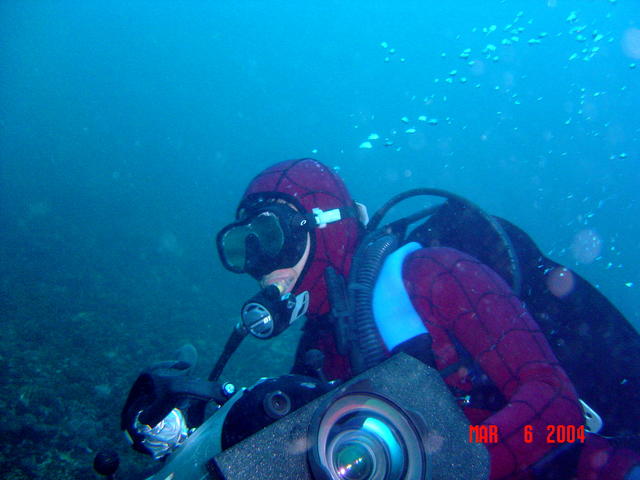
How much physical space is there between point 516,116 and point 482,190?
32179 mm

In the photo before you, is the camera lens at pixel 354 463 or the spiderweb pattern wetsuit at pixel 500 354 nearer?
the camera lens at pixel 354 463

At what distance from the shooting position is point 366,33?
471 ft

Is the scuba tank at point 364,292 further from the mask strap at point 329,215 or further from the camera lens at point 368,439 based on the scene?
the camera lens at point 368,439

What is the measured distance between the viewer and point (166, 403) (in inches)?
67.2

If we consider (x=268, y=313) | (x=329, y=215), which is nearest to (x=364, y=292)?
(x=268, y=313)

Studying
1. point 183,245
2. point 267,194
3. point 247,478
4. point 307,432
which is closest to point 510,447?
point 307,432

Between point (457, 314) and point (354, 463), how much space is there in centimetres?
133

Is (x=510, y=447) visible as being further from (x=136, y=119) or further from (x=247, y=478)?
(x=136, y=119)

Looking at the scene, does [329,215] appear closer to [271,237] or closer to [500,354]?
[271,237]

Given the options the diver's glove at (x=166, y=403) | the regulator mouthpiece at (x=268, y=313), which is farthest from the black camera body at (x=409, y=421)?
the regulator mouthpiece at (x=268, y=313)

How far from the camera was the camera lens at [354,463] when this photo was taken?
948 millimetres

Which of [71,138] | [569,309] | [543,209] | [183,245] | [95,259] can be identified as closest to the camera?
[569,309]

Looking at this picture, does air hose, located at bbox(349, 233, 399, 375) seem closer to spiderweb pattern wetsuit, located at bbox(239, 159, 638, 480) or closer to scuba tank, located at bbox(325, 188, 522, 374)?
scuba tank, located at bbox(325, 188, 522, 374)

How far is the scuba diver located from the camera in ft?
5.99
